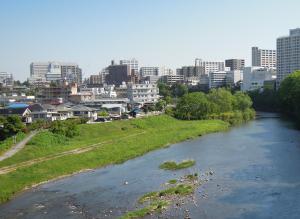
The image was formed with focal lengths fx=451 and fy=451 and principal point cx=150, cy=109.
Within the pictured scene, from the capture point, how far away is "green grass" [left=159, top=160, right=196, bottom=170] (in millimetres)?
31039

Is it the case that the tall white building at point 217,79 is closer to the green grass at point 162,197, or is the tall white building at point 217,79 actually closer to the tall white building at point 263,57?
the tall white building at point 263,57

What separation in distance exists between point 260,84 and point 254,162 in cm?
9089

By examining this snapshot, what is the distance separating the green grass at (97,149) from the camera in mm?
27469

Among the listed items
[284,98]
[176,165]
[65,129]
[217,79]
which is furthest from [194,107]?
[217,79]

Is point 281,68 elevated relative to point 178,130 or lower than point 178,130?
elevated

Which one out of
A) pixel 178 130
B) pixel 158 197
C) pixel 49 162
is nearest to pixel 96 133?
pixel 178 130

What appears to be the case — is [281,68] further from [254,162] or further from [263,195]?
[263,195]

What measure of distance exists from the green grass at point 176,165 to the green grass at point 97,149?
4.31 m

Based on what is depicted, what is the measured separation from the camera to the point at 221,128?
53625mm

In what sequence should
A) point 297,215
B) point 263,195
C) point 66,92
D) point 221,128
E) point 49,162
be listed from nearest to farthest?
point 297,215 < point 263,195 < point 49,162 < point 221,128 < point 66,92

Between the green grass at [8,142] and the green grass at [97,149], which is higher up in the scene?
the green grass at [8,142]

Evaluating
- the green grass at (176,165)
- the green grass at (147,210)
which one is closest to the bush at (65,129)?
the green grass at (176,165)

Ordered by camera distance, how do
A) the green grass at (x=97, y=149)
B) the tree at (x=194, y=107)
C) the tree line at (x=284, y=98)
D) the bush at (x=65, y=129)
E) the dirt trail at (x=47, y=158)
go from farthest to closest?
1. the tree line at (x=284, y=98)
2. the tree at (x=194, y=107)
3. the bush at (x=65, y=129)
4. the dirt trail at (x=47, y=158)
5. the green grass at (x=97, y=149)

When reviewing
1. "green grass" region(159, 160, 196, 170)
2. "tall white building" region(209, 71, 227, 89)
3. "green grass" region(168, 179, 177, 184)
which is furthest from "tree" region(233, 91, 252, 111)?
"tall white building" region(209, 71, 227, 89)
